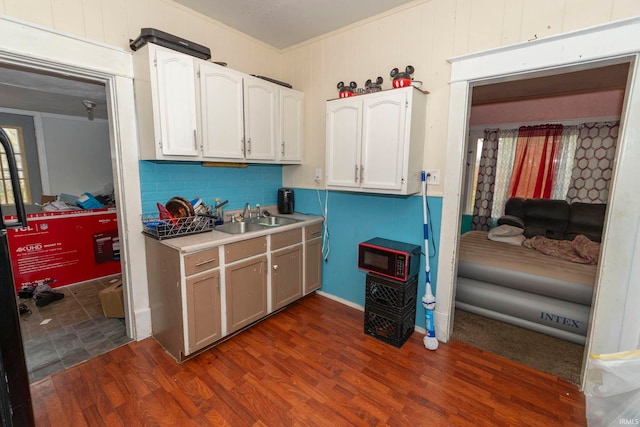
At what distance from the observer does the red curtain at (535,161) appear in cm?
394

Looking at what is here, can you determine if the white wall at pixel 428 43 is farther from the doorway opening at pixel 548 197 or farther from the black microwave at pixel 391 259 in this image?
the black microwave at pixel 391 259

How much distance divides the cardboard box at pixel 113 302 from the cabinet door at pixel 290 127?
1.98 meters

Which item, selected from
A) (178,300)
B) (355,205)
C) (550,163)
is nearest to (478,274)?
(355,205)

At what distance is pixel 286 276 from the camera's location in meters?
2.81

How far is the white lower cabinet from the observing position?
2062 mm

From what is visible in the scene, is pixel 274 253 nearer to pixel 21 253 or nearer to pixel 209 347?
pixel 209 347

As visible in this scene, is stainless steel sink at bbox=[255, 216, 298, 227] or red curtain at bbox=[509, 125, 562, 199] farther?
red curtain at bbox=[509, 125, 562, 199]

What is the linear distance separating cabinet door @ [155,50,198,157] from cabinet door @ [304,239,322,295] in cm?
144

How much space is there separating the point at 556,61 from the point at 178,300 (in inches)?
116

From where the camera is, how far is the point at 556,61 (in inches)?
71.4

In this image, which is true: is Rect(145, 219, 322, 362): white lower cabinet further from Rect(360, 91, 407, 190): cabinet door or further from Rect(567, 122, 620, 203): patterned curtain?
Rect(567, 122, 620, 203): patterned curtain

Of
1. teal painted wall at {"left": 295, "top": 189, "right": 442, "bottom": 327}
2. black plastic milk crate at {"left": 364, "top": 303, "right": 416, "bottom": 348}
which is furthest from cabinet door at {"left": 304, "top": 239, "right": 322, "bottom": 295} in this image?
black plastic milk crate at {"left": 364, "top": 303, "right": 416, "bottom": 348}

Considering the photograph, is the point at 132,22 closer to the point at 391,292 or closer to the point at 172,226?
the point at 172,226

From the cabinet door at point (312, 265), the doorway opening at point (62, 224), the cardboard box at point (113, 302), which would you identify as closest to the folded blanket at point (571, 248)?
the cabinet door at point (312, 265)
